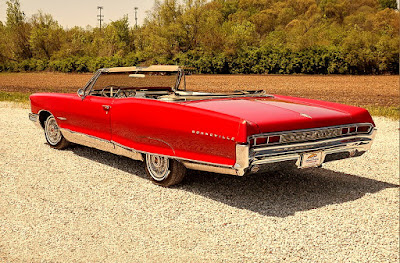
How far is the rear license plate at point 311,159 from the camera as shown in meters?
4.16

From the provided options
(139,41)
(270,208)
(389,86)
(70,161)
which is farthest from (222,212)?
(139,41)

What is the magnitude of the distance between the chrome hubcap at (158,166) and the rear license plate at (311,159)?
1331 mm

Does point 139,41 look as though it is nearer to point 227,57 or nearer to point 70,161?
point 227,57

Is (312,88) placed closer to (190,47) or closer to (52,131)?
(52,131)

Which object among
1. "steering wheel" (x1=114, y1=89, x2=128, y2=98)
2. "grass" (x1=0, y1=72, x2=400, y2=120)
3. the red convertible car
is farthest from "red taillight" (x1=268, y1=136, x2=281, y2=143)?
"grass" (x1=0, y1=72, x2=400, y2=120)

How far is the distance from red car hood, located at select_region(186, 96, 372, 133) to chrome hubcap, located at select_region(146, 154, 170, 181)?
0.68 metres

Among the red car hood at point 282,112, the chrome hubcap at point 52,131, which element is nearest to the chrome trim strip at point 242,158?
the red car hood at point 282,112

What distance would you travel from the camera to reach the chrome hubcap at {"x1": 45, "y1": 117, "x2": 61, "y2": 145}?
6.61 metres

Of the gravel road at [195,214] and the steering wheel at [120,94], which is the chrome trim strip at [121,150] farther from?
the steering wheel at [120,94]

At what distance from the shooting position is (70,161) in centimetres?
604

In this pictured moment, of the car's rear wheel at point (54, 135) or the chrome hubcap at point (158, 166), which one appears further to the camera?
the car's rear wheel at point (54, 135)

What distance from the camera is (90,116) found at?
5.49m

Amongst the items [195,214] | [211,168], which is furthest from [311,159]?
[195,214]

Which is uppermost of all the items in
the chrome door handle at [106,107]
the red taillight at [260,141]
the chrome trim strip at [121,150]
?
the chrome door handle at [106,107]
